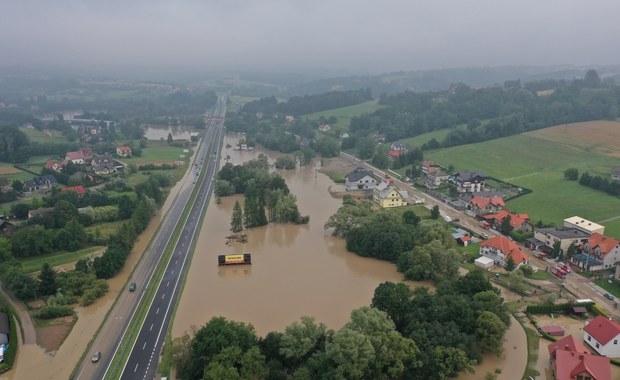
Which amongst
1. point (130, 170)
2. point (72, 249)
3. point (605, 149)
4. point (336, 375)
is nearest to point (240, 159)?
point (130, 170)

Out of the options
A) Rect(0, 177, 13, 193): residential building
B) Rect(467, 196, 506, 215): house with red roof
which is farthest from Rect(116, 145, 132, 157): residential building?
Rect(467, 196, 506, 215): house with red roof

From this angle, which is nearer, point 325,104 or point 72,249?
point 72,249

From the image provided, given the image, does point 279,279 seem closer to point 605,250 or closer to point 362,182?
point 605,250

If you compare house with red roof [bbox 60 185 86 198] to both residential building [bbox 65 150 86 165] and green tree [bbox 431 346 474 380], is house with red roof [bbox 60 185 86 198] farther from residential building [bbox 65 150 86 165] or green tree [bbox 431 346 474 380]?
green tree [bbox 431 346 474 380]

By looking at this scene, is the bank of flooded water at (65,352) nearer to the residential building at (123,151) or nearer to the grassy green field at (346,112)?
the residential building at (123,151)

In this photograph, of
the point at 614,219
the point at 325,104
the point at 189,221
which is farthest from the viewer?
the point at 325,104

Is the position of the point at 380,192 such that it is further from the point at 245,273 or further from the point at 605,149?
the point at 605,149
